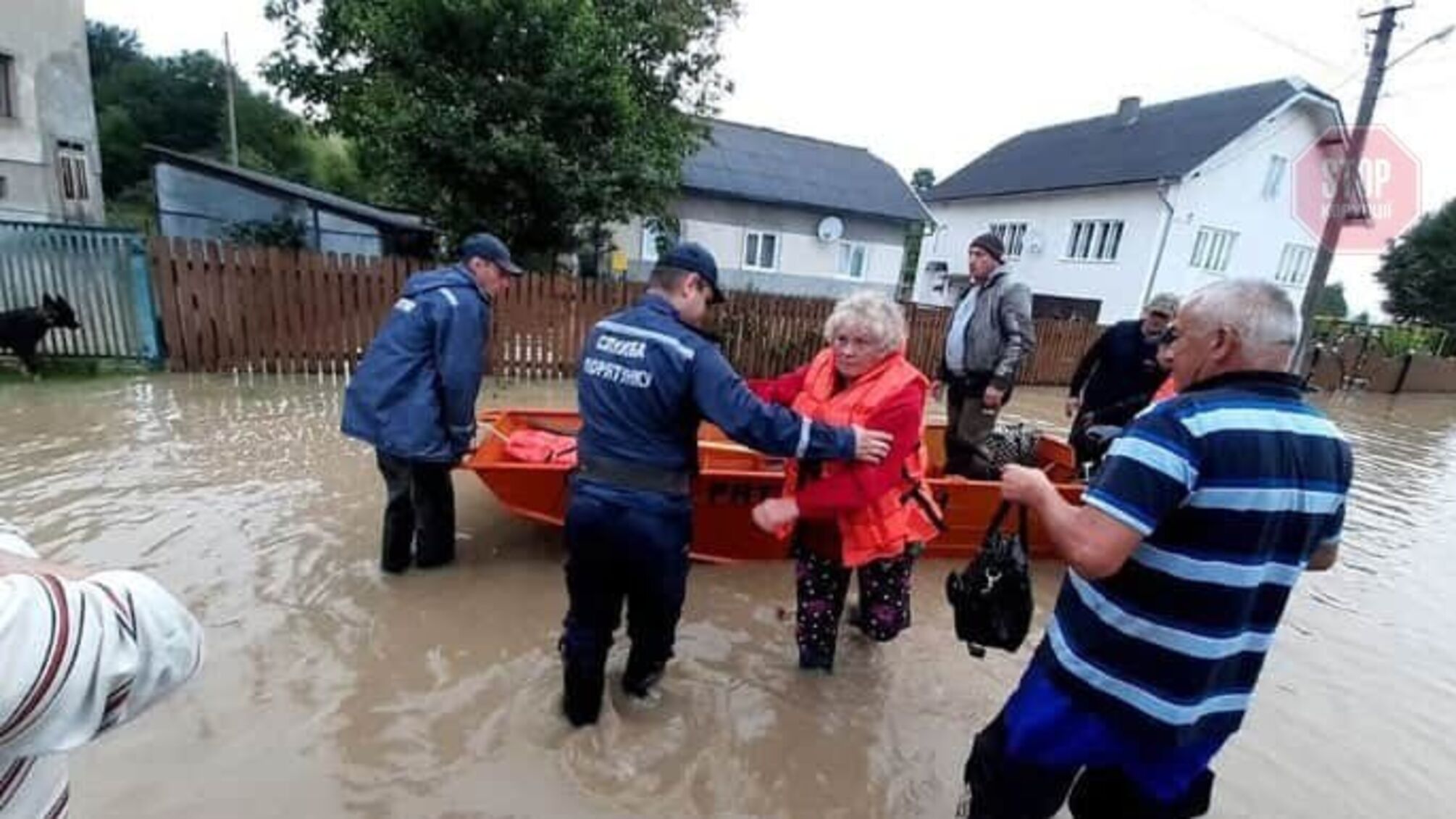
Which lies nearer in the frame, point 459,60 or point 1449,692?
point 1449,692

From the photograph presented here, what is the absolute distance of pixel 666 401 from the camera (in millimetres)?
2197

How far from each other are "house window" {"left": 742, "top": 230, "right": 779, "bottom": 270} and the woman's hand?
17.6 meters

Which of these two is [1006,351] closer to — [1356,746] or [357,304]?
[1356,746]

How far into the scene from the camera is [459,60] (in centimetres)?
938

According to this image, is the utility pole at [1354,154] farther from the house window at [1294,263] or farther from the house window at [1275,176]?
the house window at [1294,263]

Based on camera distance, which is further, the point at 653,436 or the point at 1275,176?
the point at 1275,176

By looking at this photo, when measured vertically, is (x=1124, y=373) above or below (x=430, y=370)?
above

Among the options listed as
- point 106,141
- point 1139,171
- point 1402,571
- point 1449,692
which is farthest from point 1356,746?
point 106,141

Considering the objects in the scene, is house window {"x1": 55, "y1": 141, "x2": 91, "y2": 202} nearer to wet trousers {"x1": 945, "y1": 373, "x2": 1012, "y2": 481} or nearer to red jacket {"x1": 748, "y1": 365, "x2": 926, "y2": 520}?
wet trousers {"x1": 945, "y1": 373, "x2": 1012, "y2": 481}

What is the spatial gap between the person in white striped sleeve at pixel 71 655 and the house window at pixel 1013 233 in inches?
970

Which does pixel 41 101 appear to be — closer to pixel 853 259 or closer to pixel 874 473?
pixel 853 259

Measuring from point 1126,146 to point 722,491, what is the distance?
23252 mm

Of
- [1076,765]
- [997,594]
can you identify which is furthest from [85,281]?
[1076,765]

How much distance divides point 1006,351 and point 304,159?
3977 centimetres
